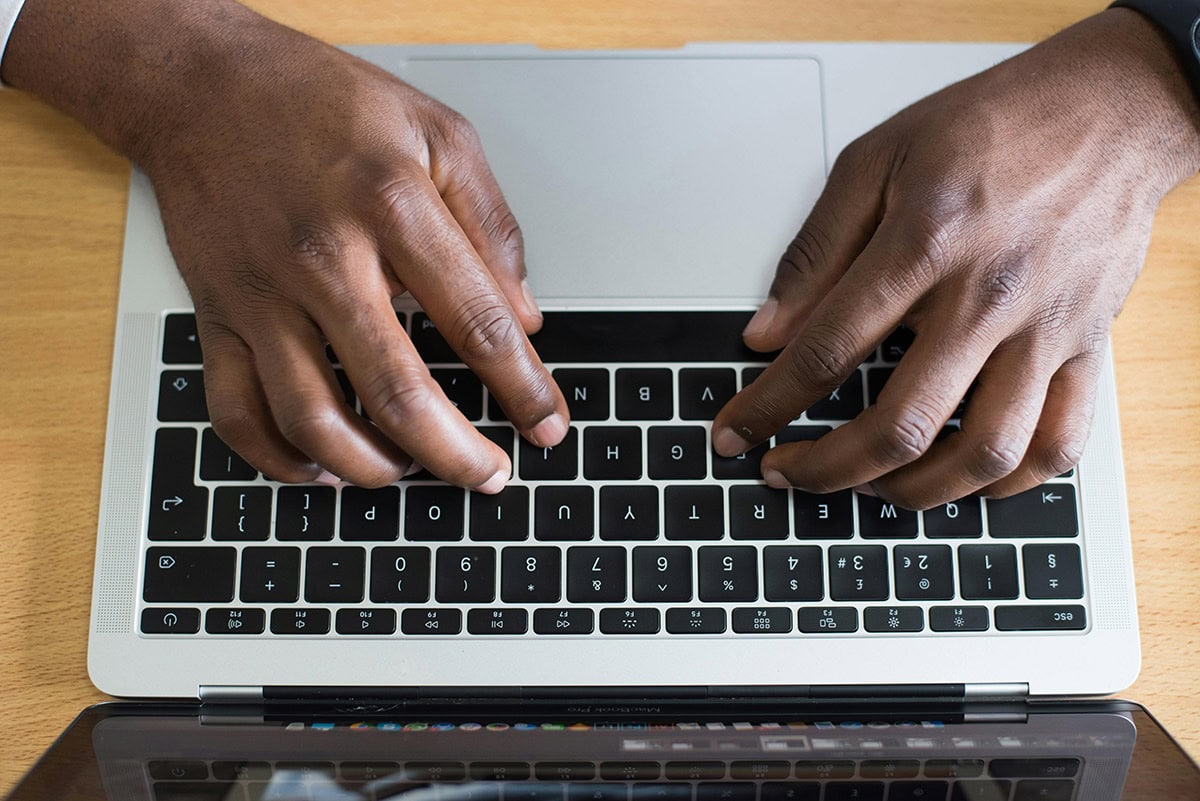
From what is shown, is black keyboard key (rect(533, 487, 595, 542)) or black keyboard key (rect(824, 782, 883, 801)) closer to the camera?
black keyboard key (rect(824, 782, 883, 801))

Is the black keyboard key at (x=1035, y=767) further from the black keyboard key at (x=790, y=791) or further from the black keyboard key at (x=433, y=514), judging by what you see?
the black keyboard key at (x=433, y=514)

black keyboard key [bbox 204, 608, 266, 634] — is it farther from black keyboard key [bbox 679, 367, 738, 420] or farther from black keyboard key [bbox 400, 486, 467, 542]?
black keyboard key [bbox 679, 367, 738, 420]

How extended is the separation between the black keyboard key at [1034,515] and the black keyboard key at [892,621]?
85 mm

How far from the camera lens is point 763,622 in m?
0.60

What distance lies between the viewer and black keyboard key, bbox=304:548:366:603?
598 millimetres

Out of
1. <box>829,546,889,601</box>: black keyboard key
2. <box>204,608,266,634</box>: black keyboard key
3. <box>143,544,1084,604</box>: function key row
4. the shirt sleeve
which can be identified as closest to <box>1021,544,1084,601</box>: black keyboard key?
<box>143,544,1084,604</box>: function key row

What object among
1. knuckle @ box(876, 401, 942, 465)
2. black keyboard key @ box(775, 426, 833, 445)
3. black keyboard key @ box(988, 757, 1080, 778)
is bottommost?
black keyboard key @ box(988, 757, 1080, 778)

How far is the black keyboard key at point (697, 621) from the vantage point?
597mm

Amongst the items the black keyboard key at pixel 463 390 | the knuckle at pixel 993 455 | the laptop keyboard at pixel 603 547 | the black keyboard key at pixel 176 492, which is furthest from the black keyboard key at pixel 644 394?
the black keyboard key at pixel 176 492

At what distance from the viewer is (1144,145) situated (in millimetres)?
624

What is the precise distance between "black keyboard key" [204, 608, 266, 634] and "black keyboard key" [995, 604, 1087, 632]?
0.51 meters

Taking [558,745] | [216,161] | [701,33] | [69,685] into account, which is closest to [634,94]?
[701,33]

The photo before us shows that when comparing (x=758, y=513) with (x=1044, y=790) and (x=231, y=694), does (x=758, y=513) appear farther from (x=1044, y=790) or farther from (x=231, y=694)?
(x=231, y=694)

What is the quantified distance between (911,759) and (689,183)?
43 cm
